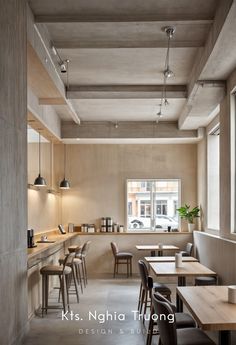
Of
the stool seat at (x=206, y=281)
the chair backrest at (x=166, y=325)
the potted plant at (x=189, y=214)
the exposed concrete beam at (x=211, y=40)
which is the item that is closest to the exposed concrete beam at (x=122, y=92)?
the exposed concrete beam at (x=211, y=40)

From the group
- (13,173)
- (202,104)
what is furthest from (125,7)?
(202,104)

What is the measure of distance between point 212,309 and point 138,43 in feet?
11.4

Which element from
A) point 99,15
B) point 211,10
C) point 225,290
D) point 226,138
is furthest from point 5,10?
point 226,138

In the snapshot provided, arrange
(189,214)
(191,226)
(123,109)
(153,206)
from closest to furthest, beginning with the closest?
1. (123,109)
2. (189,214)
3. (191,226)
4. (153,206)

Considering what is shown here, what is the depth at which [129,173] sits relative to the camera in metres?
11.1

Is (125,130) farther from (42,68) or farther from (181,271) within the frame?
(181,271)

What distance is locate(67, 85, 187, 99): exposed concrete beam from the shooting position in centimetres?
761

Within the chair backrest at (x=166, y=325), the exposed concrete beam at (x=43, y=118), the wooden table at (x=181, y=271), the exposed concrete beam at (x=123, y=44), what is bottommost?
the wooden table at (x=181, y=271)

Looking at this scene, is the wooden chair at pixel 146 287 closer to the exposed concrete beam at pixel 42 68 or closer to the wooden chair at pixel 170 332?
the wooden chair at pixel 170 332

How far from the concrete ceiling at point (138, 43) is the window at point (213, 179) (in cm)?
154

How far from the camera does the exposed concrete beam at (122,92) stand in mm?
7605

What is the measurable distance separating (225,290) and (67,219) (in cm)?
724

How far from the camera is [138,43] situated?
18.0ft

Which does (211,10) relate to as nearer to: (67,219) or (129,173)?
(129,173)
